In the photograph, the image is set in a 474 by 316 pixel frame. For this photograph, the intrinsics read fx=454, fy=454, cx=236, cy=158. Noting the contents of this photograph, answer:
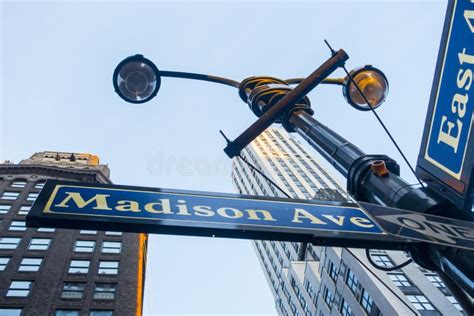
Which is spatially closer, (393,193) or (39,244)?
(393,193)

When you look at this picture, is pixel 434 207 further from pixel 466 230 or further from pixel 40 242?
pixel 40 242

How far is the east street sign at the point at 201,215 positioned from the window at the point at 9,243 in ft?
132

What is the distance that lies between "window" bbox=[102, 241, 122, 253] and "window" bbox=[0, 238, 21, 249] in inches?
287

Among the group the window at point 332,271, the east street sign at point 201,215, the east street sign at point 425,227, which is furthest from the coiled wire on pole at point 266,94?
the window at point 332,271

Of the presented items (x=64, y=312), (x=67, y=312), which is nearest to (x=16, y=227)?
(x=64, y=312)

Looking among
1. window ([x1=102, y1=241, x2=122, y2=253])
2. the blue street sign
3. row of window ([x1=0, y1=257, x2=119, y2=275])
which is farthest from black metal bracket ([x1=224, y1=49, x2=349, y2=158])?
window ([x1=102, y1=241, x2=122, y2=253])

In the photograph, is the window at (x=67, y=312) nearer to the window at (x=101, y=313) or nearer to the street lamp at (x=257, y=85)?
the window at (x=101, y=313)

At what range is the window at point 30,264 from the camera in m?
36.3

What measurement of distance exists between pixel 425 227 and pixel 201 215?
160 centimetres

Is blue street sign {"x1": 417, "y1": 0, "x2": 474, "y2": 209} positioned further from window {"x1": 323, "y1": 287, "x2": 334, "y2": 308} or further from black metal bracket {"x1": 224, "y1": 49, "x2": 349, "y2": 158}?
window {"x1": 323, "y1": 287, "x2": 334, "y2": 308}

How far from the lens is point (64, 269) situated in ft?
120

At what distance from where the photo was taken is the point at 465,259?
2938 mm

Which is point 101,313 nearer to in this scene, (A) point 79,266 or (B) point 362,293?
(A) point 79,266

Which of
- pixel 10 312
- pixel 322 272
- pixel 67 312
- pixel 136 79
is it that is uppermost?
pixel 10 312
